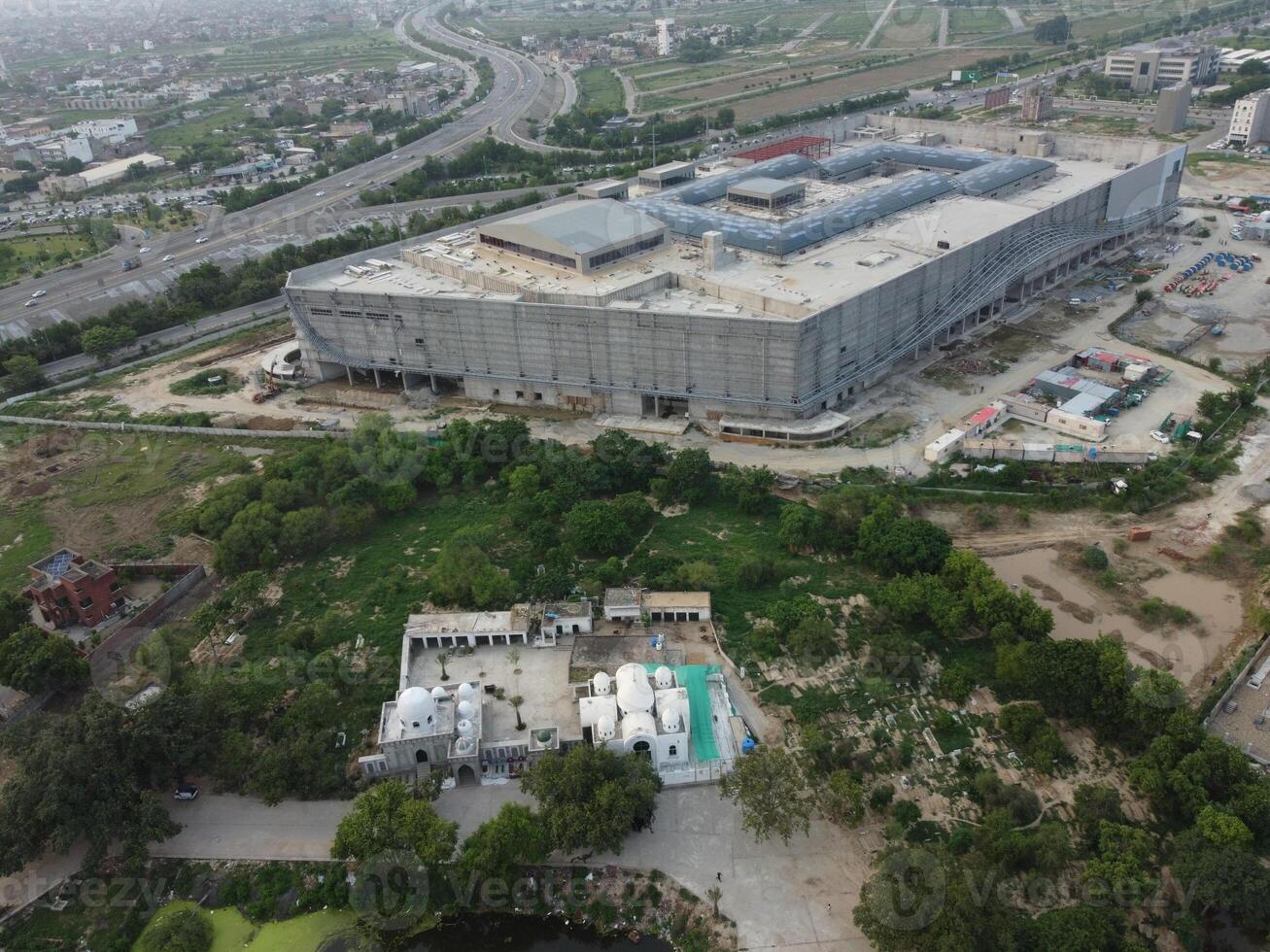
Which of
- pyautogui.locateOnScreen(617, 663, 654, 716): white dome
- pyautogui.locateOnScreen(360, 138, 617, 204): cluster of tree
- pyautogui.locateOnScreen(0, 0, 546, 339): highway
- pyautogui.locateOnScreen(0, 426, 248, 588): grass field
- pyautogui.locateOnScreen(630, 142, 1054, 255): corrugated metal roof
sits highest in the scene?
pyautogui.locateOnScreen(630, 142, 1054, 255): corrugated metal roof

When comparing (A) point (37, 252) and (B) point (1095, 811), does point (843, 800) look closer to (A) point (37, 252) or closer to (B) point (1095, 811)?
(B) point (1095, 811)

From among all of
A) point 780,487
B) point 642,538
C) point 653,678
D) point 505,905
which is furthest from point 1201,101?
point 505,905

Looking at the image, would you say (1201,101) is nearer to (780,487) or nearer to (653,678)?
(780,487)

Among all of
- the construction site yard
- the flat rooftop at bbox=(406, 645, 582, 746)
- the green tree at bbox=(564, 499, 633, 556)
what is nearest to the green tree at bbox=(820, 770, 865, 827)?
the flat rooftop at bbox=(406, 645, 582, 746)

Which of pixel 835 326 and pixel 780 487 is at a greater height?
pixel 835 326

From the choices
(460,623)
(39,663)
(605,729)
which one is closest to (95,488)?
(39,663)

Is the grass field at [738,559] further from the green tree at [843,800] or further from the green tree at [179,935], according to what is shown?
the green tree at [179,935]

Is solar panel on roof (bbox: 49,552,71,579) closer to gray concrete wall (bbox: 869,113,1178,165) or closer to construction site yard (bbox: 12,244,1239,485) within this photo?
construction site yard (bbox: 12,244,1239,485)
